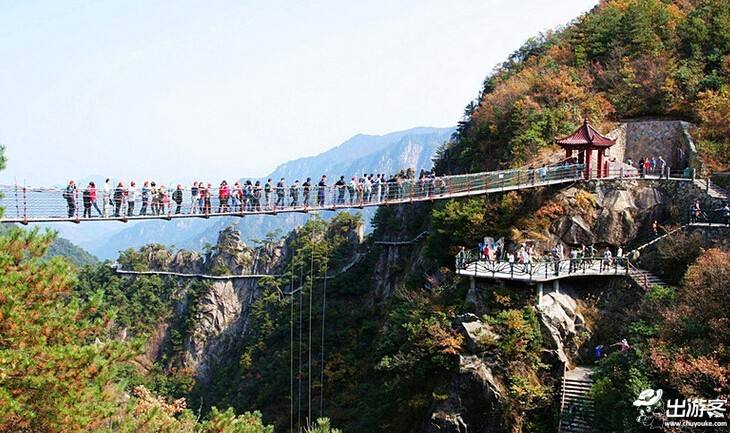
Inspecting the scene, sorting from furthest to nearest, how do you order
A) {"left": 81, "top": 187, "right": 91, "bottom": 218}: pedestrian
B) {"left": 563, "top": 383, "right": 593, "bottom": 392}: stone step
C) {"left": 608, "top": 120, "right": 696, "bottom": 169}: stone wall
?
{"left": 608, "top": 120, "right": 696, "bottom": 169}: stone wall → {"left": 563, "top": 383, "right": 593, "bottom": 392}: stone step → {"left": 81, "top": 187, "right": 91, "bottom": 218}: pedestrian

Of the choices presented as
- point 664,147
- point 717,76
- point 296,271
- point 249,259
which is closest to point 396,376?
point 664,147

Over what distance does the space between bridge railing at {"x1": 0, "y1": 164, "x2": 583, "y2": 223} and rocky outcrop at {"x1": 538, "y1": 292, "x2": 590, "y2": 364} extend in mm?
3531

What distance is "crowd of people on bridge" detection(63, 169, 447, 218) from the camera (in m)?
14.4

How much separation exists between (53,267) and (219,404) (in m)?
26.4

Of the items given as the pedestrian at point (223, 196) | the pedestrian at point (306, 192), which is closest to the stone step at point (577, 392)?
the pedestrian at point (306, 192)

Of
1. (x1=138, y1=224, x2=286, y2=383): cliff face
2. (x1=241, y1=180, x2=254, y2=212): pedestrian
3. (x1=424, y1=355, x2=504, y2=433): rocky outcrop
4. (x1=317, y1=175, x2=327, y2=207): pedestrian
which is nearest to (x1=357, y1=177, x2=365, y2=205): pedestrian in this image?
(x1=317, y1=175, x2=327, y2=207): pedestrian

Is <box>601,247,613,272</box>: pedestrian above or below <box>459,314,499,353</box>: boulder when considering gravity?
above

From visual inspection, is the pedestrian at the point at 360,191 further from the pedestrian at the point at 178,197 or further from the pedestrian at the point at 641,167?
the pedestrian at the point at 641,167

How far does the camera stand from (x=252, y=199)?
656 inches

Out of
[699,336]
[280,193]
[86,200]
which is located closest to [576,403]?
[699,336]

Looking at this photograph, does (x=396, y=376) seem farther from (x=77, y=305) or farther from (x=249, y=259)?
(x=249, y=259)

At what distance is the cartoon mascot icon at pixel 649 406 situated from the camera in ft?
43.4

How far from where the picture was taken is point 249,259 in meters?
48.1

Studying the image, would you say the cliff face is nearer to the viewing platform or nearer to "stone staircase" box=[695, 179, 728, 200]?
the viewing platform
